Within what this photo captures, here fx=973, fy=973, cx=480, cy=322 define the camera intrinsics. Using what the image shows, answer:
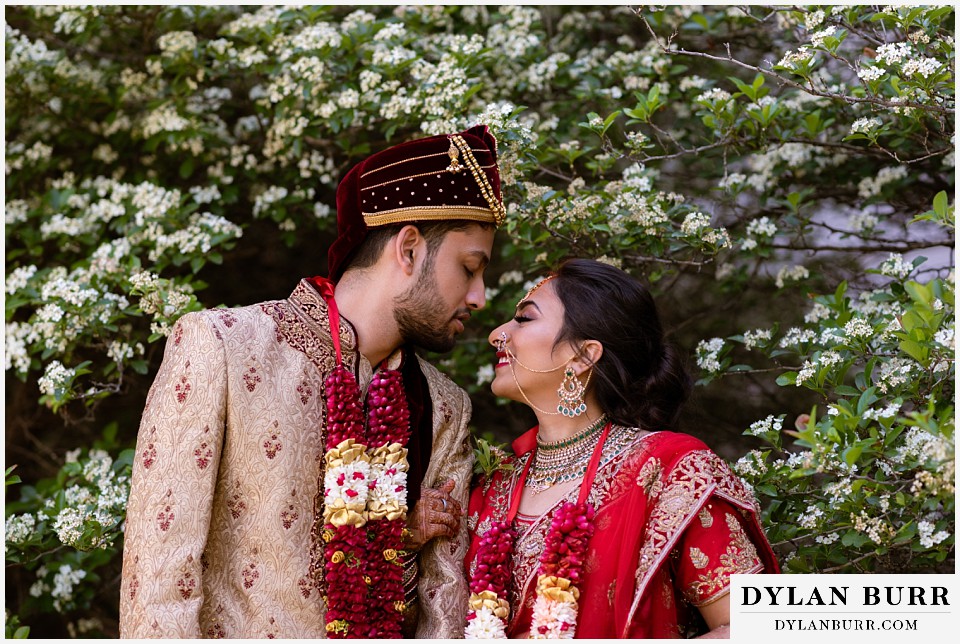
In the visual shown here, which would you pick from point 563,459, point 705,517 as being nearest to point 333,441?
point 563,459

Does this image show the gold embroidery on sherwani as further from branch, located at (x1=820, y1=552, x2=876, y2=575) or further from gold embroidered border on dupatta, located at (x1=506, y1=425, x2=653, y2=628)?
branch, located at (x1=820, y1=552, x2=876, y2=575)

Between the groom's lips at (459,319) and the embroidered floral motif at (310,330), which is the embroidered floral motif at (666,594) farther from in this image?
the embroidered floral motif at (310,330)

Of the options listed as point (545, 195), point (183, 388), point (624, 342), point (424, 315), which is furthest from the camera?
point (545, 195)

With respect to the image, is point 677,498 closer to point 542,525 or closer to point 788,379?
point 542,525

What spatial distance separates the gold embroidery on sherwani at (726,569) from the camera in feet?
6.98

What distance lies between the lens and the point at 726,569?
213cm

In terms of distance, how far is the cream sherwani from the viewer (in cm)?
207

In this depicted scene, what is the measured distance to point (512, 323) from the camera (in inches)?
99.7

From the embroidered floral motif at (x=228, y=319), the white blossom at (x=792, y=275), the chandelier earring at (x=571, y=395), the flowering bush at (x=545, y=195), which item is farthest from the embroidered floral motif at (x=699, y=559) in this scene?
the white blossom at (x=792, y=275)

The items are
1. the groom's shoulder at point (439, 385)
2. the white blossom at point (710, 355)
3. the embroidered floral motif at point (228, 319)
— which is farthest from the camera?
the white blossom at point (710, 355)

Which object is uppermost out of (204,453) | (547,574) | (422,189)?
(422,189)

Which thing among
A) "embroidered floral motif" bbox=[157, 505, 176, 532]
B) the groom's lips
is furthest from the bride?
"embroidered floral motif" bbox=[157, 505, 176, 532]

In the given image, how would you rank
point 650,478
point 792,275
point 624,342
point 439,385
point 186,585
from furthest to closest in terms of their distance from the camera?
point 792,275 < point 439,385 < point 624,342 < point 650,478 < point 186,585

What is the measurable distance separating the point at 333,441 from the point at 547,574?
1.90ft
